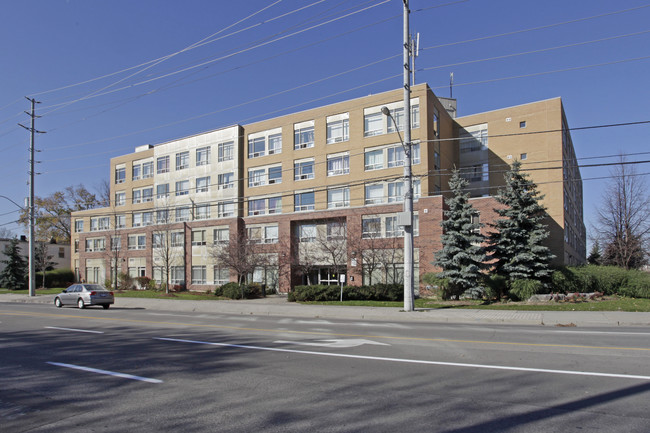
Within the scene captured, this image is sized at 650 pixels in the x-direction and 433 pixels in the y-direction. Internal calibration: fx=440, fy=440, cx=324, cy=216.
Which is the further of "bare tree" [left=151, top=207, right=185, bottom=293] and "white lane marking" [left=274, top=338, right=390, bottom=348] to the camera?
"bare tree" [left=151, top=207, right=185, bottom=293]

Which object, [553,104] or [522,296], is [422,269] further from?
[553,104]

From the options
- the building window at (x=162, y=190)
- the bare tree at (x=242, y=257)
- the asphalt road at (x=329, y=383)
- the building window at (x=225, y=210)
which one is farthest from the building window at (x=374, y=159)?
the asphalt road at (x=329, y=383)

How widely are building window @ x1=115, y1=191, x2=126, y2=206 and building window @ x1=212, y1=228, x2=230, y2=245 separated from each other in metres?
17.8

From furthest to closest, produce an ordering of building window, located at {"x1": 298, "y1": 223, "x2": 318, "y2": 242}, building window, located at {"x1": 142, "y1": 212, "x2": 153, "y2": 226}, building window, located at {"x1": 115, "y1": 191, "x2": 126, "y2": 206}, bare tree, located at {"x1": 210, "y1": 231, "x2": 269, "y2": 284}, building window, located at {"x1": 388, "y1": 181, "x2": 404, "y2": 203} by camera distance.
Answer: building window, located at {"x1": 115, "y1": 191, "x2": 126, "y2": 206}, building window, located at {"x1": 142, "y1": 212, "x2": 153, "y2": 226}, building window, located at {"x1": 298, "y1": 223, "x2": 318, "y2": 242}, building window, located at {"x1": 388, "y1": 181, "x2": 404, "y2": 203}, bare tree, located at {"x1": 210, "y1": 231, "x2": 269, "y2": 284}

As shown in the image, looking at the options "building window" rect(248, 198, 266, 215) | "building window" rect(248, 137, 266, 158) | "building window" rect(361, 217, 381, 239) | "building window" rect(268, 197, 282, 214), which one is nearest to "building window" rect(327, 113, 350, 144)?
"building window" rect(268, 197, 282, 214)

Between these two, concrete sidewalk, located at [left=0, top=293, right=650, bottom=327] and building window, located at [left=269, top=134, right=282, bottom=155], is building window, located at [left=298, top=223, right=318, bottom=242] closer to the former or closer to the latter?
building window, located at [left=269, top=134, right=282, bottom=155]

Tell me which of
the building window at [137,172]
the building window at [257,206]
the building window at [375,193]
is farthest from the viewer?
the building window at [137,172]

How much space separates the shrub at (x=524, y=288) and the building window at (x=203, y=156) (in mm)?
33664

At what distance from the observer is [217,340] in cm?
1120

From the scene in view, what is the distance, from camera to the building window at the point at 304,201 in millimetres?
39562

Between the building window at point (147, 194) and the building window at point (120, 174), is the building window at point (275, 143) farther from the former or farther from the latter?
the building window at point (120, 174)

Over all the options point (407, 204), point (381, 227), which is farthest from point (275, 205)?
point (407, 204)

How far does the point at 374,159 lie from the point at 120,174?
120 ft

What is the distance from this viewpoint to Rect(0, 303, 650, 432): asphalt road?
5.04m
